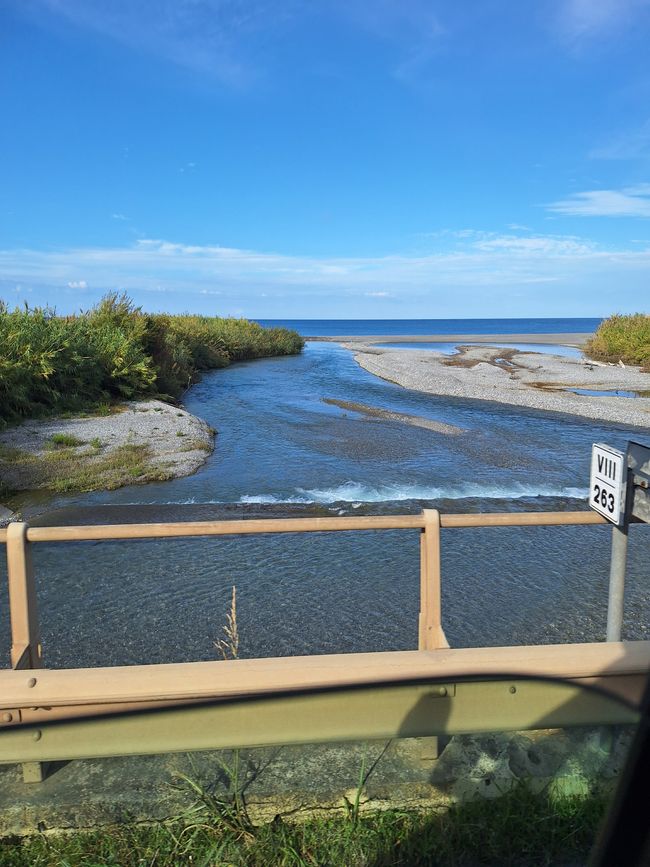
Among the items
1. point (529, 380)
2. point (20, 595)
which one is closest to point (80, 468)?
point (20, 595)

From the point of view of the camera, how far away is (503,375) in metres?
31.2

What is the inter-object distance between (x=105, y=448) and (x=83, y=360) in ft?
16.4

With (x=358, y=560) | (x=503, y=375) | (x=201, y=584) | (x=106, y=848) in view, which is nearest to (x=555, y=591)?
(x=358, y=560)

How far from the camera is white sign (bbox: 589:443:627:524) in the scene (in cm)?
269

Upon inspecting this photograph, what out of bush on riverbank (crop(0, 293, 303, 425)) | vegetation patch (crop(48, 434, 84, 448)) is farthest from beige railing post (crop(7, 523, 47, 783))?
bush on riverbank (crop(0, 293, 303, 425))

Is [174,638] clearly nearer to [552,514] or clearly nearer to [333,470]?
[552,514]

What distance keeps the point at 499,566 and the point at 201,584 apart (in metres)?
3.70

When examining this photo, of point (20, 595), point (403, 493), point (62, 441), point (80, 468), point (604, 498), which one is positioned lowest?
point (403, 493)

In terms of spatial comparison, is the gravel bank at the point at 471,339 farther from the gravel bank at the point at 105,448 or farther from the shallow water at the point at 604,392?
the gravel bank at the point at 105,448

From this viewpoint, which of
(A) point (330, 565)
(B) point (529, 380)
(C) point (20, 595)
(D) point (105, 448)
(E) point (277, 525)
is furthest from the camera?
(B) point (529, 380)

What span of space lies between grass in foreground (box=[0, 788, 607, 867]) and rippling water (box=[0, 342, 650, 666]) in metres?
3.95

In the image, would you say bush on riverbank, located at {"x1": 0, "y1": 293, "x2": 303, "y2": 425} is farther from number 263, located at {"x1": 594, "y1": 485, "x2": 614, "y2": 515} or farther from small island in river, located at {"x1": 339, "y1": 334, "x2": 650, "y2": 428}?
number 263, located at {"x1": 594, "y1": 485, "x2": 614, "y2": 515}

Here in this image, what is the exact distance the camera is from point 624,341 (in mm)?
38094

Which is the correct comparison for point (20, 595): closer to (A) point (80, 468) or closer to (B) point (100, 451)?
(A) point (80, 468)
